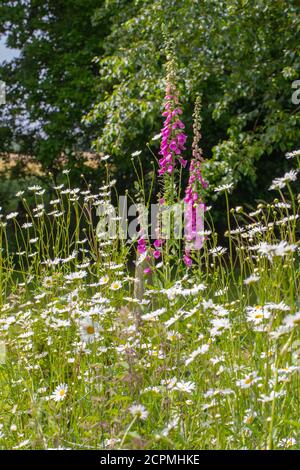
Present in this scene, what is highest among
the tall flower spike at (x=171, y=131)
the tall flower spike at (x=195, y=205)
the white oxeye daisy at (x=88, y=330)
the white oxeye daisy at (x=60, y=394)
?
the tall flower spike at (x=171, y=131)

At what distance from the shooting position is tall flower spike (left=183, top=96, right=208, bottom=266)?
3674 millimetres

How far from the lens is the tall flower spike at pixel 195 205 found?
12.1 ft

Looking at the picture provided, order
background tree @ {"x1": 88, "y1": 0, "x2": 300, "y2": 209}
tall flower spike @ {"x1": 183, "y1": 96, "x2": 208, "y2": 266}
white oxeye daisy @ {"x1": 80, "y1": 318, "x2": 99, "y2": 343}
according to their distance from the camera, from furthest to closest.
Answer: background tree @ {"x1": 88, "y1": 0, "x2": 300, "y2": 209}
tall flower spike @ {"x1": 183, "y1": 96, "x2": 208, "y2": 266}
white oxeye daisy @ {"x1": 80, "y1": 318, "x2": 99, "y2": 343}

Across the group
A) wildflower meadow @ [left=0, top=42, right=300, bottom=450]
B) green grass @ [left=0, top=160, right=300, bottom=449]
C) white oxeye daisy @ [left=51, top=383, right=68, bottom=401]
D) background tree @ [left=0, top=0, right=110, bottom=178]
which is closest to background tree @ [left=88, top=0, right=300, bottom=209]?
background tree @ [left=0, top=0, right=110, bottom=178]

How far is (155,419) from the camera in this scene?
256cm

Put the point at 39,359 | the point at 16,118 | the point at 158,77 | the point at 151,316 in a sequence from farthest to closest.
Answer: the point at 16,118
the point at 158,77
the point at 39,359
the point at 151,316

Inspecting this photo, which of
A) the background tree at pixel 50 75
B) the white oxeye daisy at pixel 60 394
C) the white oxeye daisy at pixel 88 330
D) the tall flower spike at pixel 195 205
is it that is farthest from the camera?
the background tree at pixel 50 75

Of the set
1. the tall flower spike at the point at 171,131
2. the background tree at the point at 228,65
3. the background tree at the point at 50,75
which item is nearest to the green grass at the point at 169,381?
the tall flower spike at the point at 171,131

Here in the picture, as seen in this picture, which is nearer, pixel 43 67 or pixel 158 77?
pixel 158 77

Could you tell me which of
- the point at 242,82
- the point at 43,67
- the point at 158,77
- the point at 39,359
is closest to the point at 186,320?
the point at 39,359

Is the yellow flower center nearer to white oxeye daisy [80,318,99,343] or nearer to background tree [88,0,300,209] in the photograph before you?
white oxeye daisy [80,318,99,343]

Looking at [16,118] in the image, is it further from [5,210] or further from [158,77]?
[158,77]

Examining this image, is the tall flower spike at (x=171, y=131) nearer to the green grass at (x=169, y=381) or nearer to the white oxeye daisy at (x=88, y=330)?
the green grass at (x=169, y=381)
